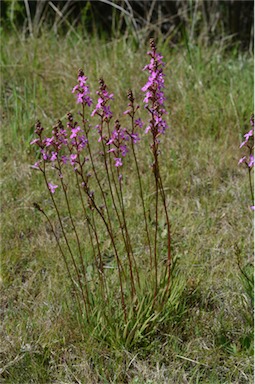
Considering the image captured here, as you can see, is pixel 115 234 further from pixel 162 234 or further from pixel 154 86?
pixel 154 86

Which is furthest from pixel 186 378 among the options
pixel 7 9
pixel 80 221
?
pixel 7 9

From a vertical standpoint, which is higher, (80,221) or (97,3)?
(97,3)

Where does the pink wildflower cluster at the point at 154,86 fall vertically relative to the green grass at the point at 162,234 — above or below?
above

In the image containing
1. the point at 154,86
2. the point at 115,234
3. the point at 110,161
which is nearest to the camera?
the point at 154,86

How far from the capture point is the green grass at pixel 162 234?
2396 millimetres

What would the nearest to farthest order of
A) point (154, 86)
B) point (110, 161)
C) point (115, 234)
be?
point (154, 86), point (110, 161), point (115, 234)

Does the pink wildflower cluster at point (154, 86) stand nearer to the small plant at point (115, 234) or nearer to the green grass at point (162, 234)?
the small plant at point (115, 234)

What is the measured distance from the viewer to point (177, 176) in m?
3.62

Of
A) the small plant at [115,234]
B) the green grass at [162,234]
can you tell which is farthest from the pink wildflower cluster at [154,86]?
the green grass at [162,234]

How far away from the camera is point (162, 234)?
10.5 ft

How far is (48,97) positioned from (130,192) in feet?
3.87

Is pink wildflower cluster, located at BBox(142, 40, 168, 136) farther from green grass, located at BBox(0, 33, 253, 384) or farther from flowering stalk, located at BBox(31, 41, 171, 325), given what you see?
green grass, located at BBox(0, 33, 253, 384)

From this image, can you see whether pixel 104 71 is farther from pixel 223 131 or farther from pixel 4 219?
pixel 4 219

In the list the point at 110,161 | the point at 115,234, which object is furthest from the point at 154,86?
the point at 115,234
